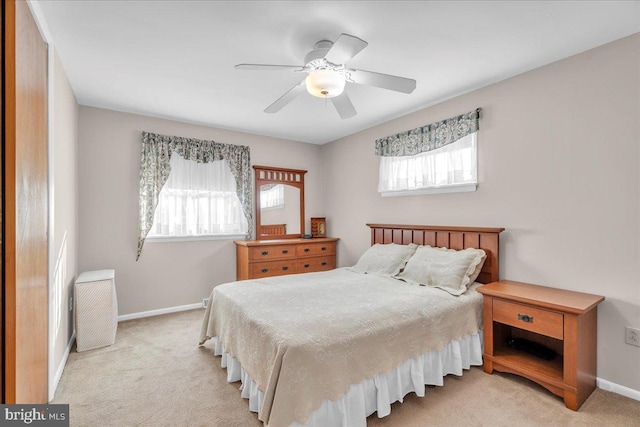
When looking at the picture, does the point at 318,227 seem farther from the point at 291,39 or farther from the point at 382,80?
the point at 291,39

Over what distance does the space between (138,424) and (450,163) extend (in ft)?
11.3

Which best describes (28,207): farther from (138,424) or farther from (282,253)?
(282,253)

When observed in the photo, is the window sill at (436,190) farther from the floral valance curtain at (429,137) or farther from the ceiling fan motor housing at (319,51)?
the ceiling fan motor housing at (319,51)

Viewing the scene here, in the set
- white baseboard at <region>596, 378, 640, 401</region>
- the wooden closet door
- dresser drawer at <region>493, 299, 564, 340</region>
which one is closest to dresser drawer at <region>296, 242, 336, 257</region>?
dresser drawer at <region>493, 299, 564, 340</region>

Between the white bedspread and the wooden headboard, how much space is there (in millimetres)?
437

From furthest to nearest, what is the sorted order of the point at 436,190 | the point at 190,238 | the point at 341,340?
the point at 190,238
the point at 436,190
the point at 341,340

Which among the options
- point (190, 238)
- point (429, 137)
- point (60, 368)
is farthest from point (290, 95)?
point (60, 368)

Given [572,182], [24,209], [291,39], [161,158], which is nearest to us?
[24,209]

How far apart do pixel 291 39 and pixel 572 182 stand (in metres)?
2.44

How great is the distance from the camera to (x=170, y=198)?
3859 millimetres

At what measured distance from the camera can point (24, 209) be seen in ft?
4.75

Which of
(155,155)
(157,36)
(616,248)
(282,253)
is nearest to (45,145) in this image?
(157,36)

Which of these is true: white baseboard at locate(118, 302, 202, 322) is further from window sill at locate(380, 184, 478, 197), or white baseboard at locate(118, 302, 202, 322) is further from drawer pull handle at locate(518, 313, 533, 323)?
drawer pull handle at locate(518, 313, 533, 323)

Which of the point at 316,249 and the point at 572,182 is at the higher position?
the point at 572,182
